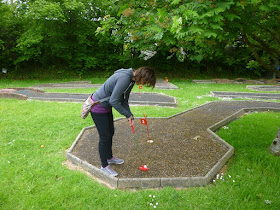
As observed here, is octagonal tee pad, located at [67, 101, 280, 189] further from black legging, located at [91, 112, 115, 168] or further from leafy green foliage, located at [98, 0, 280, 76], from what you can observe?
leafy green foliage, located at [98, 0, 280, 76]

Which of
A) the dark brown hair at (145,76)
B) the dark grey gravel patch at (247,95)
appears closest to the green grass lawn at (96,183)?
the dark brown hair at (145,76)

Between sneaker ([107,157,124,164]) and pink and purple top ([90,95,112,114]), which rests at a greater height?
pink and purple top ([90,95,112,114])

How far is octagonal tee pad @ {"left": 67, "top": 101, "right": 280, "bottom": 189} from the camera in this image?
9.89 feet

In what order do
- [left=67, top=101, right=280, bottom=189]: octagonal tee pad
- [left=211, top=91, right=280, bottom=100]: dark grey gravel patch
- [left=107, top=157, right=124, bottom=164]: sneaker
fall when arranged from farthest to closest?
[left=211, top=91, right=280, bottom=100]: dark grey gravel patch, [left=107, top=157, right=124, bottom=164]: sneaker, [left=67, top=101, right=280, bottom=189]: octagonal tee pad

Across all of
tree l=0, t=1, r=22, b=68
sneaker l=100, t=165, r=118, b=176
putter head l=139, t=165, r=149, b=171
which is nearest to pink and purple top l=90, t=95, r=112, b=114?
sneaker l=100, t=165, r=118, b=176

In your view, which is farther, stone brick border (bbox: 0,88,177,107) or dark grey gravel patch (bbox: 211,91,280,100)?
dark grey gravel patch (bbox: 211,91,280,100)

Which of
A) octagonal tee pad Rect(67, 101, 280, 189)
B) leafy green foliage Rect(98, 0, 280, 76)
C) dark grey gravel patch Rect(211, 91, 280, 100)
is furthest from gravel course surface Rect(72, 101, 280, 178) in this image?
dark grey gravel patch Rect(211, 91, 280, 100)

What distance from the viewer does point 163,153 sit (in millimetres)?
3979

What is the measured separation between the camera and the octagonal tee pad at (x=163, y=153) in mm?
3016

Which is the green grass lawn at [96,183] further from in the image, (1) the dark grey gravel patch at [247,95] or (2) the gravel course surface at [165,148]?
(1) the dark grey gravel patch at [247,95]

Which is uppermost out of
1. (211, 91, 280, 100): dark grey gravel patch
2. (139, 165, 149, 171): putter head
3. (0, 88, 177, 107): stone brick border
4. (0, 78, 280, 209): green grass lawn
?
(211, 91, 280, 100): dark grey gravel patch

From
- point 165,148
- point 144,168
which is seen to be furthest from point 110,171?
point 165,148

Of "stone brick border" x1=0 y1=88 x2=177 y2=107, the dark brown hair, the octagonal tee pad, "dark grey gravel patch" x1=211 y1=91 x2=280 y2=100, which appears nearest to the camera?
the dark brown hair

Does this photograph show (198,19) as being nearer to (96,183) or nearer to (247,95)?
(96,183)
